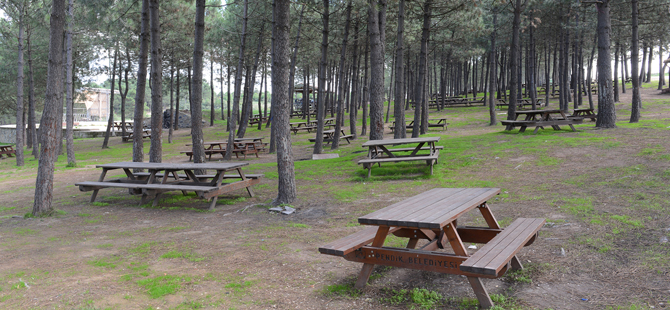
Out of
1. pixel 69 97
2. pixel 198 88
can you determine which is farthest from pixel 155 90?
pixel 69 97

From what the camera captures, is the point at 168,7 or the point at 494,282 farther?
the point at 168,7

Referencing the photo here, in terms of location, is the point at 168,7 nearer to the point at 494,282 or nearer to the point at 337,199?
the point at 337,199

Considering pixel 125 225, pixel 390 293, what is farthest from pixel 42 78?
pixel 390 293

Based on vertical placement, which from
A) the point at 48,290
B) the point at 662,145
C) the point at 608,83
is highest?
the point at 608,83

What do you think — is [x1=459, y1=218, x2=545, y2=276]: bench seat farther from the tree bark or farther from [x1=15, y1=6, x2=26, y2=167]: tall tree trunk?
[x1=15, y1=6, x2=26, y2=167]: tall tree trunk

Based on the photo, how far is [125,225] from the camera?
6656 mm

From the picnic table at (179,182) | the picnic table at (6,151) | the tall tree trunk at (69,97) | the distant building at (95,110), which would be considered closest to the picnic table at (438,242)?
the picnic table at (179,182)

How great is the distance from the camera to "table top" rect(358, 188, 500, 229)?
10.1 ft

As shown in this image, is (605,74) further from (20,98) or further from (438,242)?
(20,98)

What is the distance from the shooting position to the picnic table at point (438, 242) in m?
3.02

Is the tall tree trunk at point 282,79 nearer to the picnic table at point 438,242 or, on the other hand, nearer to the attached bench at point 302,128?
the picnic table at point 438,242

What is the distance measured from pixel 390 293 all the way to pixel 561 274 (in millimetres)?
1608

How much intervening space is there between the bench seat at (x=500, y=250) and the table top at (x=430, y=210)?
327 millimetres

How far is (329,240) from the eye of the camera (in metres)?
5.29
